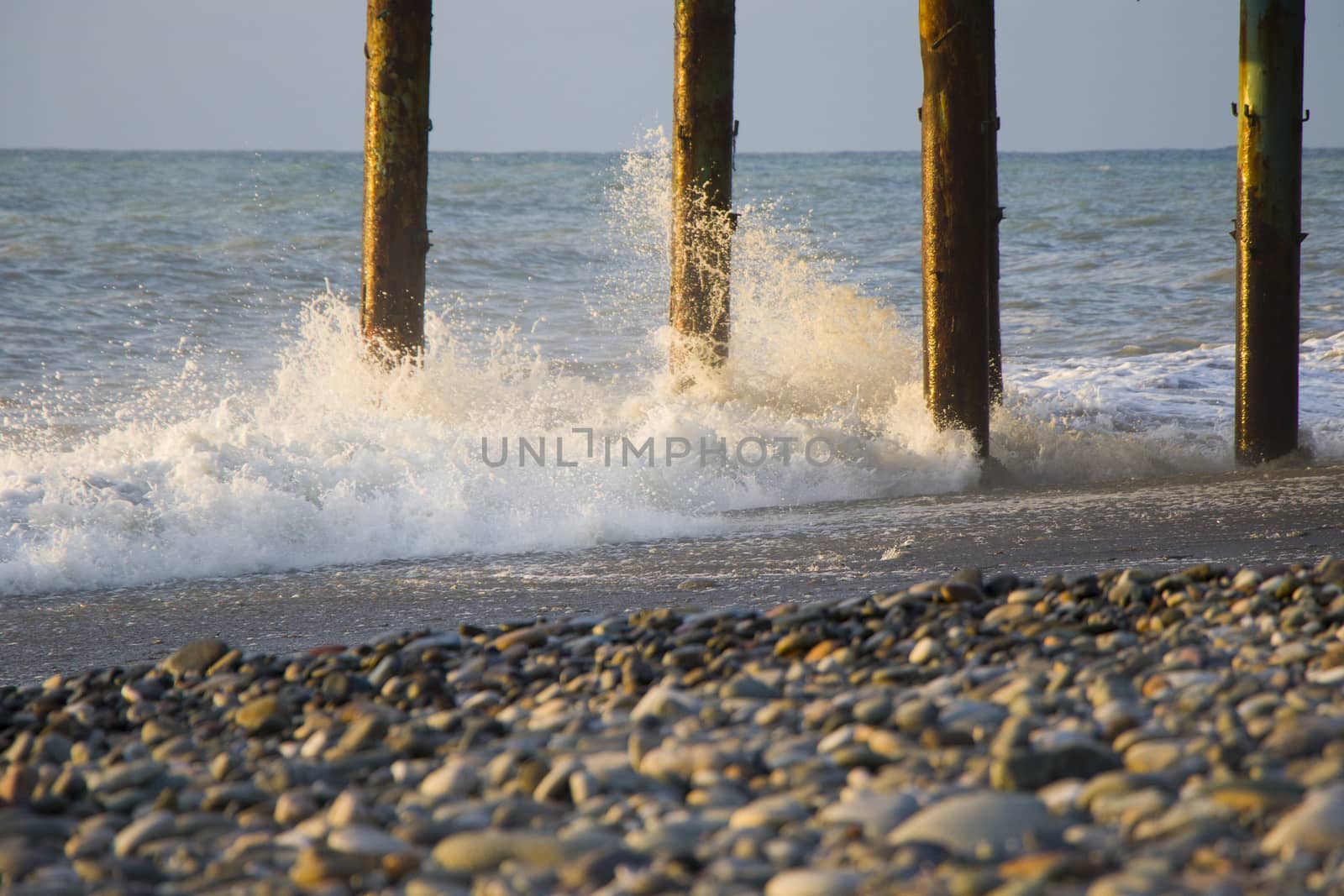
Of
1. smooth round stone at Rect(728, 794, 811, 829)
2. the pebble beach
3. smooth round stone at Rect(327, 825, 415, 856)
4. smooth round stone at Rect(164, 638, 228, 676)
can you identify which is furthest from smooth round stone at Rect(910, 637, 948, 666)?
smooth round stone at Rect(164, 638, 228, 676)

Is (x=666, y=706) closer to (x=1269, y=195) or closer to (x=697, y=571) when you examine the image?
(x=697, y=571)

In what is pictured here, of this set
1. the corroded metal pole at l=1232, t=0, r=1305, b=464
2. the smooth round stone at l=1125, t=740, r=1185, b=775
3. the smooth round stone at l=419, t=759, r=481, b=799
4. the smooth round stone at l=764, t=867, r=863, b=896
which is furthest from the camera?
the corroded metal pole at l=1232, t=0, r=1305, b=464

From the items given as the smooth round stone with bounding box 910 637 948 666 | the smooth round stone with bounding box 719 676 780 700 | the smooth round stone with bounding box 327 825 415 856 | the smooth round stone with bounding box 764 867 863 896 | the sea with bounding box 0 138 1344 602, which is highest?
the sea with bounding box 0 138 1344 602

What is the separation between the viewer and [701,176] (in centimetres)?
687

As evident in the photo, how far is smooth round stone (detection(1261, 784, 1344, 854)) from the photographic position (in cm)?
141

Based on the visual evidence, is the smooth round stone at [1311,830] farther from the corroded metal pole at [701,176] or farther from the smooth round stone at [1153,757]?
the corroded metal pole at [701,176]

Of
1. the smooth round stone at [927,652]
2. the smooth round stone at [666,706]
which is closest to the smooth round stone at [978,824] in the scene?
the smooth round stone at [666,706]

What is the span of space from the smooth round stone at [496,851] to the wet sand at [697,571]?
6.05 ft

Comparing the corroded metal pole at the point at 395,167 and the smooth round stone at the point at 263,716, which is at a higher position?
the corroded metal pole at the point at 395,167

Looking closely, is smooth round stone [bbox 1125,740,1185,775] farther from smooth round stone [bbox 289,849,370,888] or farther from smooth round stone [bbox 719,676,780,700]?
smooth round stone [bbox 289,849,370,888]

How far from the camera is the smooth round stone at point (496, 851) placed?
1582 millimetres

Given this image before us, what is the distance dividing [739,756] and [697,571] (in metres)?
2.39

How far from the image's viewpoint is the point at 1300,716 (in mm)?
1812

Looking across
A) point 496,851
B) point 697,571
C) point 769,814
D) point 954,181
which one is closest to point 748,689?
point 769,814
